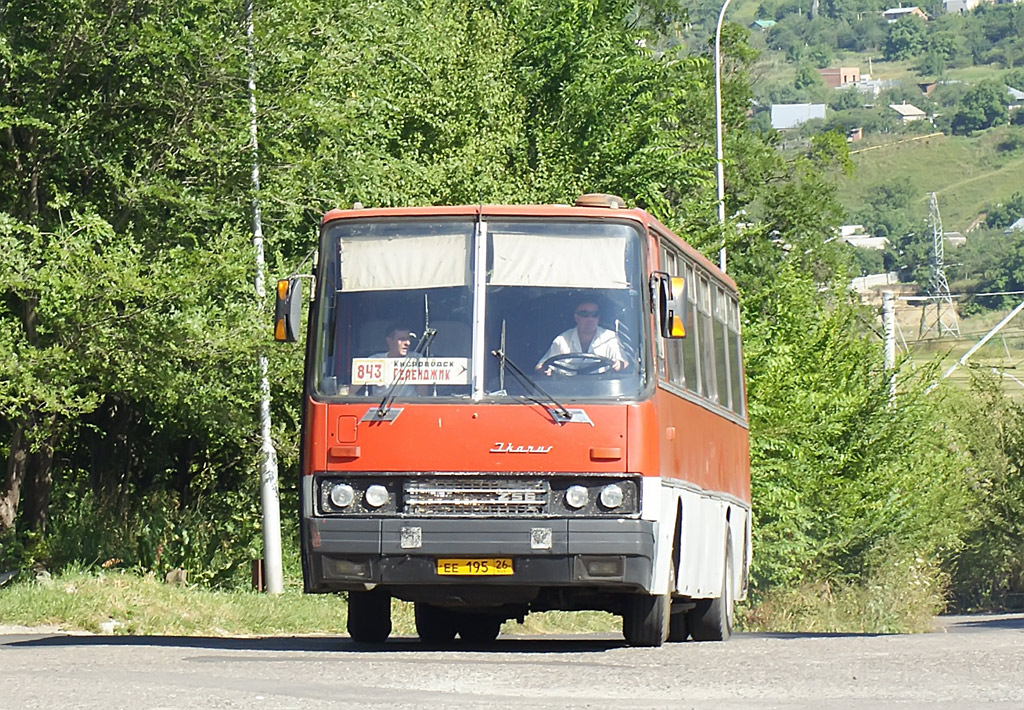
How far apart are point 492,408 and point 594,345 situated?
2.86 feet

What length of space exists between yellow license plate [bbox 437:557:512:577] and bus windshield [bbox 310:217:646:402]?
114cm

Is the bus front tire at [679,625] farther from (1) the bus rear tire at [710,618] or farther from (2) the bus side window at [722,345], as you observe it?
(2) the bus side window at [722,345]

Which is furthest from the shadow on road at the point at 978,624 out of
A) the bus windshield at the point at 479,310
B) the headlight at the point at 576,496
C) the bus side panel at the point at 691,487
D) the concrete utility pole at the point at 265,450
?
the headlight at the point at 576,496

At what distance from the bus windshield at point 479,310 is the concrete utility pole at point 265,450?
8.28 metres

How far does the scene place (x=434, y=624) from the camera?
18.4 meters

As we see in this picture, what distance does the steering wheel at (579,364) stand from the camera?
583 inches

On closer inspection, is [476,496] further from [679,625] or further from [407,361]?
[679,625]

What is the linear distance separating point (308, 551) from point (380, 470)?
0.78 meters

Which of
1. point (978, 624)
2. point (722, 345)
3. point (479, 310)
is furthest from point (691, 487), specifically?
point (978, 624)

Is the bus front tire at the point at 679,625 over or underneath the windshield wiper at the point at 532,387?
underneath

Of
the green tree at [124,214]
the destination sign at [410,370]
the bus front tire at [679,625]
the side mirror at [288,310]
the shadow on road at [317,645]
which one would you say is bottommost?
the shadow on road at [317,645]

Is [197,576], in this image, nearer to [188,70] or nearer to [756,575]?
[188,70]

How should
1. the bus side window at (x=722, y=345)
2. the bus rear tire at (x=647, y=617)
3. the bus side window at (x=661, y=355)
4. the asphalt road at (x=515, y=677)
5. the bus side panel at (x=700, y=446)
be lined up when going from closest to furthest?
the asphalt road at (x=515, y=677) < the bus side window at (x=661, y=355) < the bus side panel at (x=700, y=446) < the bus rear tire at (x=647, y=617) < the bus side window at (x=722, y=345)

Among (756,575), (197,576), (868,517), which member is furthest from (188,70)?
(868,517)
